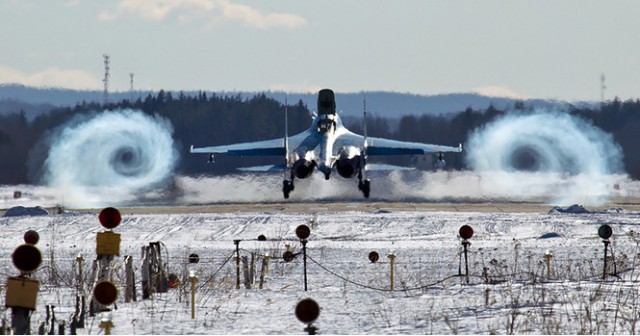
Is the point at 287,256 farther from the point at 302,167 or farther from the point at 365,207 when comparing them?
the point at 365,207

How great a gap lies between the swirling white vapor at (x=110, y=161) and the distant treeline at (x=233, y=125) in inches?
63.5

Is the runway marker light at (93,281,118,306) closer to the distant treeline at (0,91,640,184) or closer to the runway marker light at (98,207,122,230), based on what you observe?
the runway marker light at (98,207,122,230)

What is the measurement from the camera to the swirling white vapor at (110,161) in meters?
73.8

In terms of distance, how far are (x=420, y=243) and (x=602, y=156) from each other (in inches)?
1701

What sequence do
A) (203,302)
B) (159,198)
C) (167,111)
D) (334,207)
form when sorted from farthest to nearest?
(167,111)
(159,198)
(334,207)
(203,302)

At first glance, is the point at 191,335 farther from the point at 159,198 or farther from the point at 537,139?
the point at 537,139

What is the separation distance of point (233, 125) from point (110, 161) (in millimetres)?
45616

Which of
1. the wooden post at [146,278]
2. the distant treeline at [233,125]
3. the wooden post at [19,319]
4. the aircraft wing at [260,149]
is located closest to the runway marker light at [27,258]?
the wooden post at [19,319]

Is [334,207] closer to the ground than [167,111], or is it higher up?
closer to the ground

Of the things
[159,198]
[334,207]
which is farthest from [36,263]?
[159,198]

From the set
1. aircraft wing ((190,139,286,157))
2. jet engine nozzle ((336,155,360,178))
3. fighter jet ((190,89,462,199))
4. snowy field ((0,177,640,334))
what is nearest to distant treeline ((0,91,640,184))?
aircraft wing ((190,139,286,157))

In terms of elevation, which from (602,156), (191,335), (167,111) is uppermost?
(167,111)

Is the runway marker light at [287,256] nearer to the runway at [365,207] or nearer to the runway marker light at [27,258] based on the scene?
the runway marker light at [27,258]

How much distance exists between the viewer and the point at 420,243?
4234cm
